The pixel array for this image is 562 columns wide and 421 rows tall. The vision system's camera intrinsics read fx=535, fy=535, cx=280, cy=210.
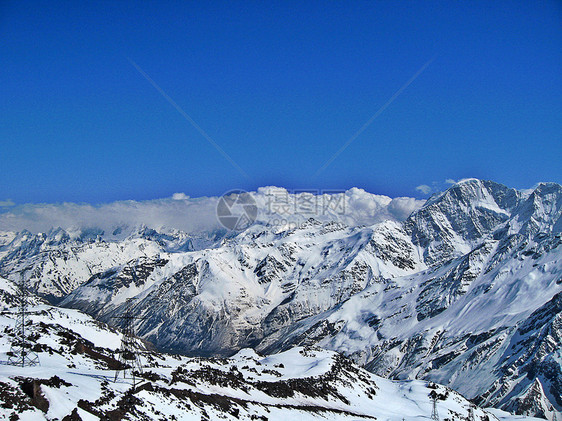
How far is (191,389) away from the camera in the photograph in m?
77.2

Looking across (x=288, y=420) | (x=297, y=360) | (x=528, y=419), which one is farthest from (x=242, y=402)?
(x=528, y=419)

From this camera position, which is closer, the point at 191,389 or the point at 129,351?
the point at 191,389

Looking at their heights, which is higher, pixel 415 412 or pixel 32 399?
pixel 415 412

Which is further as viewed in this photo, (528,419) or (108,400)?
(528,419)

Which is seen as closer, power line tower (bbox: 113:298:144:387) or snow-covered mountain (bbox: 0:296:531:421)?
snow-covered mountain (bbox: 0:296:531:421)

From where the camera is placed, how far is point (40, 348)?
80688 mm

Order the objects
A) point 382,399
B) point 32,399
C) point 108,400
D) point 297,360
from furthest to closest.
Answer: point 297,360
point 382,399
point 108,400
point 32,399

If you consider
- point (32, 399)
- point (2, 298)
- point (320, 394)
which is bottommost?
point (32, 399)

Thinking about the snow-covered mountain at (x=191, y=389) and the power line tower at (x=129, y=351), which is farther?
the power line tower at (x=129, y=351)

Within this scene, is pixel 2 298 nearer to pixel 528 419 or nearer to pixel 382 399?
pixel 382 399

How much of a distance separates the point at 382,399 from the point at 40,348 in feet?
276

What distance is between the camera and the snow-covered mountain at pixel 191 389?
5300 centimetres

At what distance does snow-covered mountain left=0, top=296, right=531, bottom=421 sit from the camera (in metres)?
53.0

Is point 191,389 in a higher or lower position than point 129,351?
lower
